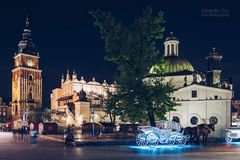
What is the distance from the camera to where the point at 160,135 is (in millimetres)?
27359

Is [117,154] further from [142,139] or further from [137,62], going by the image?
[137,62]

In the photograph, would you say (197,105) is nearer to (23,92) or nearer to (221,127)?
(221,127)

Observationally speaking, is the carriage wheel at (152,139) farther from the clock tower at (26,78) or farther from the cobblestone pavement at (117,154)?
the clock tower at (26,78)

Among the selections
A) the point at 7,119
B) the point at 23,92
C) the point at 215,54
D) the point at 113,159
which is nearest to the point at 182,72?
the point at 215,54

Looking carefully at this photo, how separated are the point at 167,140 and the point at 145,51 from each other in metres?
9.62

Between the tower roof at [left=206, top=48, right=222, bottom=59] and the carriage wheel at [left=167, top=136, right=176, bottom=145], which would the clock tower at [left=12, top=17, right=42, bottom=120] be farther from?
the carriage wheel at [left=167, top=136, right=176, bottom=145]

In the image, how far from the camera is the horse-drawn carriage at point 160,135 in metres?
26.8

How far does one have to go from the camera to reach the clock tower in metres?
144

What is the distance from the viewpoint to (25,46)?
148 m

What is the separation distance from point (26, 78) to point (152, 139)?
125729 millimetres

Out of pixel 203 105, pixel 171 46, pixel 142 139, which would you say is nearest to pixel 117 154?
pixel 142 139

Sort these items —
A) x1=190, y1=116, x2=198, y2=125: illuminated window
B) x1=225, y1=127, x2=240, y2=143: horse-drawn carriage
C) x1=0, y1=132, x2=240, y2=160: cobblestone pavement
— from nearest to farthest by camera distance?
x1=0, y1=132, x2=240, y2=160: cobblestone pavement < x1=225, y1=127, x2=240, y2=143: horse-drawn carriage < x1=190, y1=116, x2=198, y2=125: illuminated window

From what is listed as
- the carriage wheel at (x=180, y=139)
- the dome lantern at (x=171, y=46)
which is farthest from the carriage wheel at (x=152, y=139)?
the dome lantern at (x=171, y=46)

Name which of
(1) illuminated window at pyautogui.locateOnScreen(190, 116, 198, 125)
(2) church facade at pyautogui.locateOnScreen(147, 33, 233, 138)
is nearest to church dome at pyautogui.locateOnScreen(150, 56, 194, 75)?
(2) church facade at pyautogui.locateOnScreen(147, 33, 233, 138)
